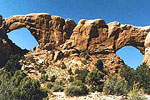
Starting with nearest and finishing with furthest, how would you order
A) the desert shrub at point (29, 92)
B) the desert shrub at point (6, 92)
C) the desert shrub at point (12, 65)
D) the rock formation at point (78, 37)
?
the desert shrub at point (6, 92), the desert shrub at point (29, 92), the desert shrub at point (12, 65), the rock formation at point (78, 37)

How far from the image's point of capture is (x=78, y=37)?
4381 cm

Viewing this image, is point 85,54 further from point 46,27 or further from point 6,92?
point 6,92

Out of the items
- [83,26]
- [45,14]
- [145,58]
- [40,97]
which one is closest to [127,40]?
[145,58]

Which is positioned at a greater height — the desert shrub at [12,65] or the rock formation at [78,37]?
the rock formation at [78,37]

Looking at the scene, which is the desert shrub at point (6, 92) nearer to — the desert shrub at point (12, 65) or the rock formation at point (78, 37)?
the desert shrub at point (12, 65)

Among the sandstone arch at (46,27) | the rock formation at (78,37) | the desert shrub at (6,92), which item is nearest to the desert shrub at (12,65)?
the rock formation at (78,37)

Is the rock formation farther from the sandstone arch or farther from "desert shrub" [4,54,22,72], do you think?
"desert shrub" [4,54,22,72]

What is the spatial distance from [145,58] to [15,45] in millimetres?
40733

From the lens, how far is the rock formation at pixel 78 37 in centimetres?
4047

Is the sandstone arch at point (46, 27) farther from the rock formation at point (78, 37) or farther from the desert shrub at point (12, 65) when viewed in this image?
the desert shrub at point (12, 65)

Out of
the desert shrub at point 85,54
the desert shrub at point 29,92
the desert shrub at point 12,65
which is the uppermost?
the desert shrub at point 85,54

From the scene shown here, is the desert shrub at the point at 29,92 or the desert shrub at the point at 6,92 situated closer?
the desert shrub at the point at 6,92

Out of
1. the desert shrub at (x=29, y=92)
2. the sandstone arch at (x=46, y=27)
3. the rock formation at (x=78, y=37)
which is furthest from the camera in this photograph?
the sandstone arch at (x=46, y=27)

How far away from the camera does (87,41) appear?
42.9m
